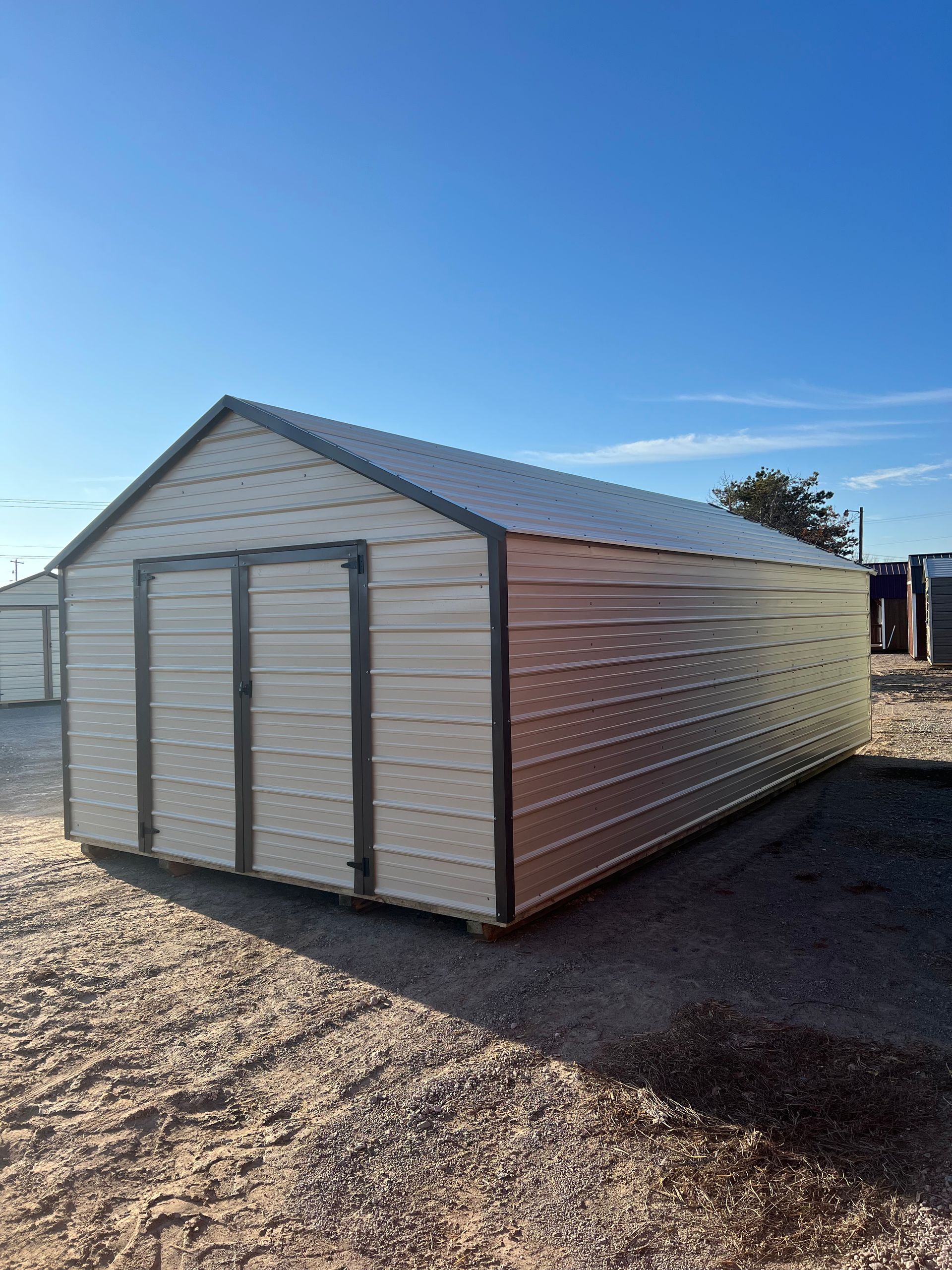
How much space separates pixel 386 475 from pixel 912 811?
20.5 feet

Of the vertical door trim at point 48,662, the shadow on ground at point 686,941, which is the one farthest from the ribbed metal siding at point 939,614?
the vertical door trim at point 48,662

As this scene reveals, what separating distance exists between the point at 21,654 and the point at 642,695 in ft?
61.3

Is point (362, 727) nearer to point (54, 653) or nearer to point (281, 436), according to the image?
point (281, 436)

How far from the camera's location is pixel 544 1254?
2477 mm

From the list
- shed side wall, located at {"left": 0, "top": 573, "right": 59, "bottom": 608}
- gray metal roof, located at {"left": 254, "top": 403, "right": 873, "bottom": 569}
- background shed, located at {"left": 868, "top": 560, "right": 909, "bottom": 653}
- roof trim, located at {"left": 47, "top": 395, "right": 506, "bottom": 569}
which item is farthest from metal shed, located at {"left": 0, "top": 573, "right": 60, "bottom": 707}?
background shed, located at {"left": 868, "top": 560, "right": 909, "bottom": 653}

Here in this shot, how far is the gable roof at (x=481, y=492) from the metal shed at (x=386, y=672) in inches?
1.2

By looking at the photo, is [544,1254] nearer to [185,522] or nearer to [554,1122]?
[554,1122]

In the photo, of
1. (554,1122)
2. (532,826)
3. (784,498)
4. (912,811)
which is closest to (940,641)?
(784,498)

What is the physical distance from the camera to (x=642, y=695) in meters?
6.43

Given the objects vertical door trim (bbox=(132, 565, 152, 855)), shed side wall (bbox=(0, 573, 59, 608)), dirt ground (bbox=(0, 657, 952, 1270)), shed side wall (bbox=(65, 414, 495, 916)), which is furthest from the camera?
shed side wall (bbox=(0, 573, 59, 608))

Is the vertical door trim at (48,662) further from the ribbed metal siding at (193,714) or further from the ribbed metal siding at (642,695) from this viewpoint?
the ribbed metal siding at (642,695)

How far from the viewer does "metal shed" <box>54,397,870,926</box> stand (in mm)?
4934

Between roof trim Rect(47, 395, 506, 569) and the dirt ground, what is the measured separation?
2.50 metres

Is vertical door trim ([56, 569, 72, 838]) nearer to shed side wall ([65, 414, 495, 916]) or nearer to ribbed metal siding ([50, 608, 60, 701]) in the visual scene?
shed side wall ([65, 414, 495, 916])
